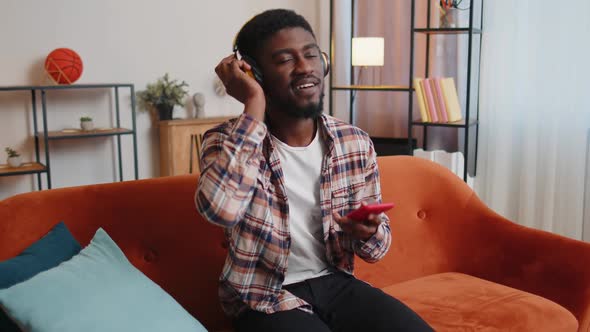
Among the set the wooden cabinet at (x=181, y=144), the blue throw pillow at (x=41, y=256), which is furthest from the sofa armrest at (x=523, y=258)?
the wooden cabinet at (x=181, y=144)

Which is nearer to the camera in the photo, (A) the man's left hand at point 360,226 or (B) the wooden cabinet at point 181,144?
(A) the man's left hand at point 360,226

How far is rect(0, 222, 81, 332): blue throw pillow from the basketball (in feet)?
8.01

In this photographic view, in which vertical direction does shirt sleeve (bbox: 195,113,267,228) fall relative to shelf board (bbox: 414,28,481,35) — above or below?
below

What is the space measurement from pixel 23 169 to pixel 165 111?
1019 millimetres

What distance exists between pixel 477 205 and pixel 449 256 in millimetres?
203

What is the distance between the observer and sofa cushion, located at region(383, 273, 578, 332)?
171 cm

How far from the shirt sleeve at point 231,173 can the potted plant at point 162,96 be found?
9.67 feet

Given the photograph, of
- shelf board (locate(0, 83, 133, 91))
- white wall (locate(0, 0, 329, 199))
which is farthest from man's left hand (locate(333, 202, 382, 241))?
white wall (locate(0, 0, 329, 199))

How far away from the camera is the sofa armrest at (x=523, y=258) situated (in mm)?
1851

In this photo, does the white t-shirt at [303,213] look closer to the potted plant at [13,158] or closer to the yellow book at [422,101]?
the yellow book at [422,101]

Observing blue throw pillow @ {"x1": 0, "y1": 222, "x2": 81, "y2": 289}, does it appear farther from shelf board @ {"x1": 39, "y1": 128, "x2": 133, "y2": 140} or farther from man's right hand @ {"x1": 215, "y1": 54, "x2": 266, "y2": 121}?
shelf board @ {"x1": 39, "y1": 128, "x2": 133, "y2": 140}

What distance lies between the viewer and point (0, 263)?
1.41 meters

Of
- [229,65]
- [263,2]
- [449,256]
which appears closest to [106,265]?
[229,65]

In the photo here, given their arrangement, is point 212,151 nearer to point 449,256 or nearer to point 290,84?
point 290,84
